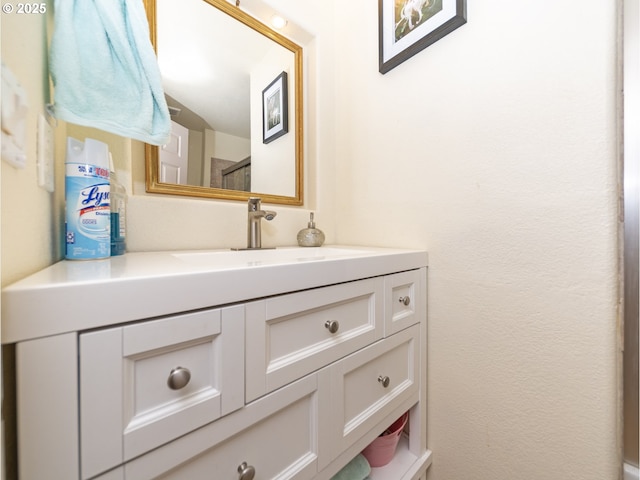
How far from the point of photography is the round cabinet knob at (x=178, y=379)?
38 cm

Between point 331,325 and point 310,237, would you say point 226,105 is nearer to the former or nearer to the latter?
point 310,237

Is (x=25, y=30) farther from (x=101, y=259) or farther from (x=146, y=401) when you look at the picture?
(x=146, y=401)

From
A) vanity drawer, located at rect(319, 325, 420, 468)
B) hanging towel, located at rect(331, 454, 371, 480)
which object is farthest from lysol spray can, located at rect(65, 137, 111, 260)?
hanging towel, located at rect(331, 454, 371, 480)

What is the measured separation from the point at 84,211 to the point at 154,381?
37 cm

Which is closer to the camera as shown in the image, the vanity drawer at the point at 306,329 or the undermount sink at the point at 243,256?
the vanity drawer at the point at 306,329

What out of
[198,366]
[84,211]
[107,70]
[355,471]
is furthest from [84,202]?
[355,471]

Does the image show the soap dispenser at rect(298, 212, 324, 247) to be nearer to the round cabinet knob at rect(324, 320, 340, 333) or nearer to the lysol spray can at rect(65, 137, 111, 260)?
the round cabinet knob at rect(324, 320, 340, 333)

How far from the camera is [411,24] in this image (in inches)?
37.1

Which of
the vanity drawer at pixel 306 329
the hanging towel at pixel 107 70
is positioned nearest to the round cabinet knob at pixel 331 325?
the vanity drawer at pixel 306 329

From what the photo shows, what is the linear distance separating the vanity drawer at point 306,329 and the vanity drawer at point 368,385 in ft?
0.14

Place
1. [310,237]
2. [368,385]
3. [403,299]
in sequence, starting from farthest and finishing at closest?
[310,237]
[403,299]
[368,385]

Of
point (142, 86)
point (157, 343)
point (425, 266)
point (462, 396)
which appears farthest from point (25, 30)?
point (462, 396)

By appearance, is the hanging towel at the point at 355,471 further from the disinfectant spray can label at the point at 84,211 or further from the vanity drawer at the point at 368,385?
the disinfectant spray can label at the point at 84,211

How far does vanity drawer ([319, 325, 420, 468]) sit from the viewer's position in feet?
2.03
